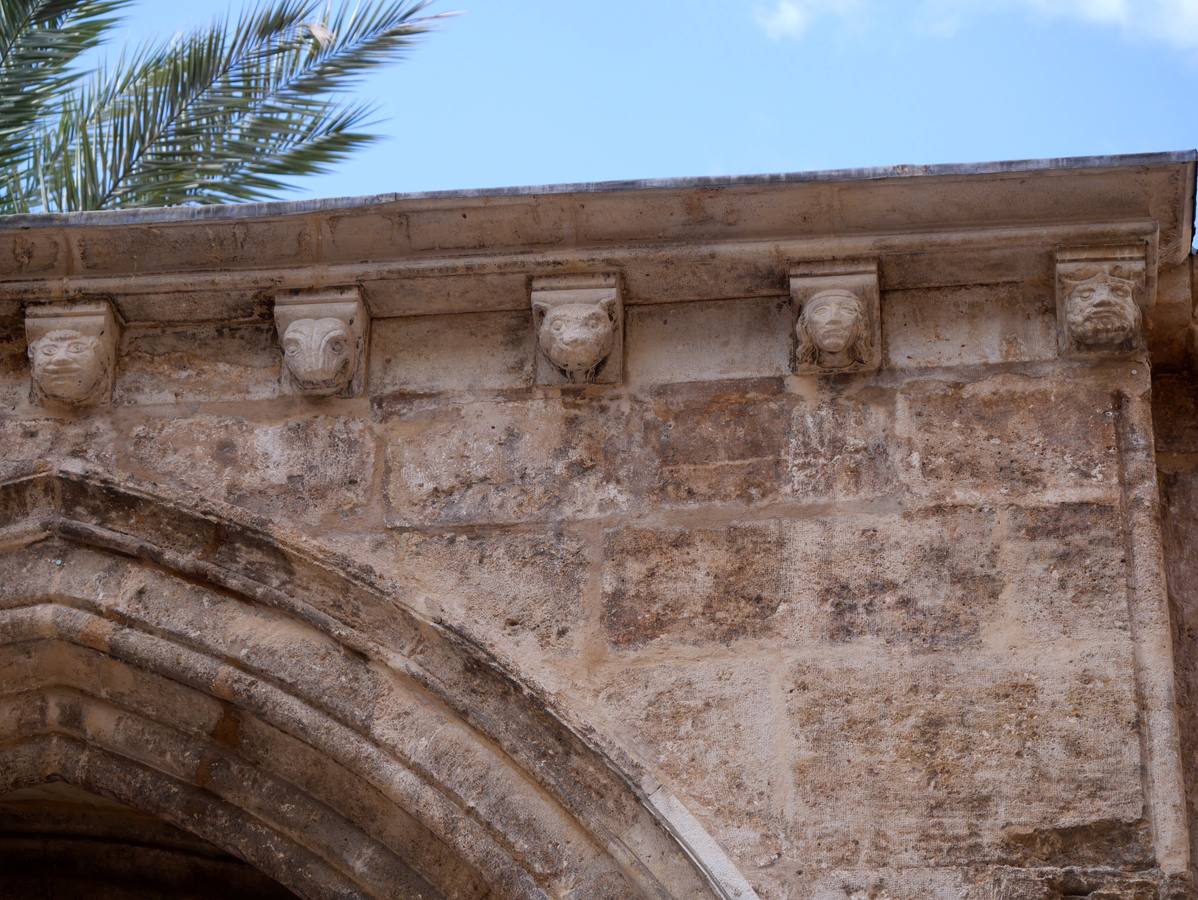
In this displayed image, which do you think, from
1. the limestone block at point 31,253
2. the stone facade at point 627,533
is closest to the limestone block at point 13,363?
the stone facade at point 627,533

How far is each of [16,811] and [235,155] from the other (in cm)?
278

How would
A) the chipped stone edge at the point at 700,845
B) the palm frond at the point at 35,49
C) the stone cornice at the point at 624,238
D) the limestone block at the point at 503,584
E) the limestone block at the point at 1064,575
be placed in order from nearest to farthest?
the chipped stone edge at the point at 700,845 < the limestone block at the point at 1064,575 < the limestone block at the point at 503,584 < the stone cornice at the point at 624,238 < the palm frond at the point at 35,49

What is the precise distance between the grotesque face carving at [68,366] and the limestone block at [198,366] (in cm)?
7

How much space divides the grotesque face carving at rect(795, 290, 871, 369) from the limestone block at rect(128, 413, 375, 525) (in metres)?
0.95

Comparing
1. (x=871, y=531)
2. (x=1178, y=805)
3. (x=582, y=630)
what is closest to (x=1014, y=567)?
(x=871, y=531)

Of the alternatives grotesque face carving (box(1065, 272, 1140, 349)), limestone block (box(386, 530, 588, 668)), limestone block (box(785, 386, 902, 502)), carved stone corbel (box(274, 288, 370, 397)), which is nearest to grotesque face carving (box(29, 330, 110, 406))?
carved stone corbel (box(274, 288, 370, 397))

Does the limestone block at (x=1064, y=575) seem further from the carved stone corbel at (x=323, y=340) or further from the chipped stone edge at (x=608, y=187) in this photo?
the carved stone corbel at (x=323, y=340)

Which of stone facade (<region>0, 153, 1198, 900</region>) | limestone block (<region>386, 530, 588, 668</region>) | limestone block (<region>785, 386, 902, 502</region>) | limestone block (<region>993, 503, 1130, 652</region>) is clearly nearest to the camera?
stone facade (<region>0, 153, 1198, 900</region>)

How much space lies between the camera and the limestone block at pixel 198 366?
5.08m

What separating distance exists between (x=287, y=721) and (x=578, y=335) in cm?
100

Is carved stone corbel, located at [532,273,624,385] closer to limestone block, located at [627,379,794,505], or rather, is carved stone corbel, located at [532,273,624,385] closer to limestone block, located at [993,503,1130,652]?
limestone block, located at [627,379,794,505]

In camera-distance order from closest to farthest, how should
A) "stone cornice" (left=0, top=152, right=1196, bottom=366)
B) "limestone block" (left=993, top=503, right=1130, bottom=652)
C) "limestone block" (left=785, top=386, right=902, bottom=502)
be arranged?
"limestone block" (left=993, top=503, right=1130, bottom=652), "limestone block" (left=785, top=386, right=902, bottom=502), "stone cornice" (left=0, top=152, right=1196, bottom=366)

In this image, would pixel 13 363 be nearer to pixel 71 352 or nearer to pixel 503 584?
pixel 71 352

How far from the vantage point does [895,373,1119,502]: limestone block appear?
15.4ft
